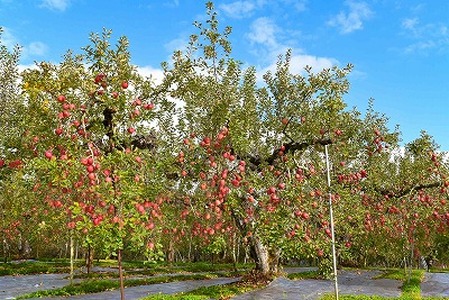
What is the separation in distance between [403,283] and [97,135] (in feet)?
67.4

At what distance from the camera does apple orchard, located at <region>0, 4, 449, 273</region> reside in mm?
10758

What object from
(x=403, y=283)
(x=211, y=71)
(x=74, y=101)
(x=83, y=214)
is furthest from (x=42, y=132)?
(x=403, y=283)

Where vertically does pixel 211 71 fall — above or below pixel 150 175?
above

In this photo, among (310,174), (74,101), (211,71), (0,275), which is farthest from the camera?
(0,275)

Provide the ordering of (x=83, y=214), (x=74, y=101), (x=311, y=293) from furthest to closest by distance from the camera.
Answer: (x=311, y=293) < (x=74, y=101) < (x=83, y=214)

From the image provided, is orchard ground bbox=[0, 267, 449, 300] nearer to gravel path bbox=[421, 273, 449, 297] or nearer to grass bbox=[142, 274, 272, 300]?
gravel path bbox=[421, 273, 449, 297]

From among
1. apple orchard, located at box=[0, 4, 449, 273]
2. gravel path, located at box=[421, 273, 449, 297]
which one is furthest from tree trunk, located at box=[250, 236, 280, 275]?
gravel path, located at box=[421, 273, 449, 297]

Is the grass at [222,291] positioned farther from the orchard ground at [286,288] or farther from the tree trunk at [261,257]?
the tree trunk at [261,257]

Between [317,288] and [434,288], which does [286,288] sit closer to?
[317,288]

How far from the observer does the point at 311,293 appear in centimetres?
2131

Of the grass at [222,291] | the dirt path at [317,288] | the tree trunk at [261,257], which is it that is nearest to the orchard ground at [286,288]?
the dirt path at [317,288]

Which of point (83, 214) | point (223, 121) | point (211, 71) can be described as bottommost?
point (83, 214)

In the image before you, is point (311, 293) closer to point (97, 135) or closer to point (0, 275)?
point (97, 135)

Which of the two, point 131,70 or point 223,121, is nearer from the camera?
point 131,70
